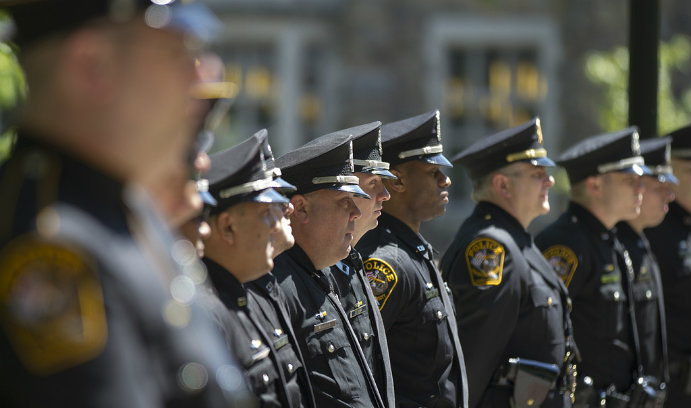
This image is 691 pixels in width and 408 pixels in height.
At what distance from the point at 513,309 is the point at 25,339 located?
3.87 m

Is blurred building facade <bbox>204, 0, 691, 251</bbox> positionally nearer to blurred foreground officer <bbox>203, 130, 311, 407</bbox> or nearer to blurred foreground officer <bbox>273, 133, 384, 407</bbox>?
blurred foreground officer <bbox>273, 133, 384, 407</bbox>

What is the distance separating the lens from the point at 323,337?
12.2 ft

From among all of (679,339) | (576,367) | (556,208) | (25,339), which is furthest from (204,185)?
(556,208)

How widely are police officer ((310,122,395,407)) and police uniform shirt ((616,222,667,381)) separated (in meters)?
2.48

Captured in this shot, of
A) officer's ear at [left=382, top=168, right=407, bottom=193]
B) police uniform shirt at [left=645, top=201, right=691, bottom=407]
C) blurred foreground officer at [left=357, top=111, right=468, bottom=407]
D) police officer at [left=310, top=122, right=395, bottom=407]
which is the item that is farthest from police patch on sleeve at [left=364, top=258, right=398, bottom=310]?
police uniform shirt at [left=645, top=201, right=691, bottom=407]

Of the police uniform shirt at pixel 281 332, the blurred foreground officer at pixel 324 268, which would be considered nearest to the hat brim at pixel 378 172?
the blurred foreground officer at pixel 324 268

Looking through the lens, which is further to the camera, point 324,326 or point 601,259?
point 601,259

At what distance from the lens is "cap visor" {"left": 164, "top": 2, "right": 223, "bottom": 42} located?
1.64 metres

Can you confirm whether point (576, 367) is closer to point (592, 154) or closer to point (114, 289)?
point (592, 154)

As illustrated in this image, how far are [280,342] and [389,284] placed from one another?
137cm

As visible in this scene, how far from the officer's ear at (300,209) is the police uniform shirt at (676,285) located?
385 cm

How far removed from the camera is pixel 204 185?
2.86m

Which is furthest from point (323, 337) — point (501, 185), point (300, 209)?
point (501, 185)

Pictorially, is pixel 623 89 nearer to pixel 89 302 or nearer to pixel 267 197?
pixel 267 197
